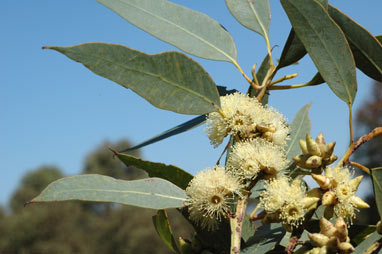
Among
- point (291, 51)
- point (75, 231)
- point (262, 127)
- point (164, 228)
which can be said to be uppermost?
point (291, 51)

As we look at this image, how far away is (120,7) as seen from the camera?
759mm

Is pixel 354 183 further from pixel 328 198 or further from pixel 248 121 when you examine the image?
pixel 248 121

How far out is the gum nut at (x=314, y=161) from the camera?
661mm

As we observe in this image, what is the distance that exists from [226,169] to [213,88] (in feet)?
0.45

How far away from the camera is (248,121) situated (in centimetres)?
72

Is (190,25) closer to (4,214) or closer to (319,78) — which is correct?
(319,78)

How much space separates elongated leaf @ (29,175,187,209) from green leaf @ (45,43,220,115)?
136 mm

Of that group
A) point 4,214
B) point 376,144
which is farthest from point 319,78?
point 4,214

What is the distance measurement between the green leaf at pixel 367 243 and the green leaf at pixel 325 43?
0.24 meters

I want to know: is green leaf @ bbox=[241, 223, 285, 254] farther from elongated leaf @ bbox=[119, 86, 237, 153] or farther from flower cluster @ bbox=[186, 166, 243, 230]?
elongated leaf @ bbox=[119, 86, 237, 153]

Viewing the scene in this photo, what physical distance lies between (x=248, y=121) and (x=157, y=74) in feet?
0.56

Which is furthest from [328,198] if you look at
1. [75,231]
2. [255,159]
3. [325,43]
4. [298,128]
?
[75,231]

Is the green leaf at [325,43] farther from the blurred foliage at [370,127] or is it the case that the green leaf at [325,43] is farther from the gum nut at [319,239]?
the blurred foliage at [370,127]

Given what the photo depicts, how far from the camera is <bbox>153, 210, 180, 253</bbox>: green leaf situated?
0.81 m
